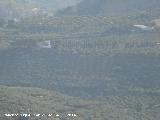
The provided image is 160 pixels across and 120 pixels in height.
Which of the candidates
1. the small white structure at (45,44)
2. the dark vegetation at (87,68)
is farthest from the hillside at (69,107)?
the small white structure at (45,44)

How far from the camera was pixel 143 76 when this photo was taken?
3287 inches

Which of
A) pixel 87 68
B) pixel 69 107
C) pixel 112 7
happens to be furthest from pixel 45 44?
pixel 112 7

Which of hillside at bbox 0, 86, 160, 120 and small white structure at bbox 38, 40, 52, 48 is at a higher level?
small white structure at bbox 38, 40, 52, 48

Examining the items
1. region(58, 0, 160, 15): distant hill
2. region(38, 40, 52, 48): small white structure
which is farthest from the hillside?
region(58, 0, 160, 15): distant hill

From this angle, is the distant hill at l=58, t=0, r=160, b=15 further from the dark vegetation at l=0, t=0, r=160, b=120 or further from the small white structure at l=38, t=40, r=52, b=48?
the small white structure at l=38, t=40, r=52, b=48

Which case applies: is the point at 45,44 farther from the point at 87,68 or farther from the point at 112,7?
the point at 112,7

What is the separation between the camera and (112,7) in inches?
5792

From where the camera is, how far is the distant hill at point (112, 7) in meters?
141

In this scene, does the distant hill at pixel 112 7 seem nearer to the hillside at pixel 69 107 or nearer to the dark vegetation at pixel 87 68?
the dark vegetation at pixel 87 68

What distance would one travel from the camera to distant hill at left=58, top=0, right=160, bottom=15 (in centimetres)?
14062

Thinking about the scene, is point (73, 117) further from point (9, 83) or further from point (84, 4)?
point (84, 4)

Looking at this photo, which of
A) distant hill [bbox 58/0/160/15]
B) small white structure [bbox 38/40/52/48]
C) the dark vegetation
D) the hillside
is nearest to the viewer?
the hillside

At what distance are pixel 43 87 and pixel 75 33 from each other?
113 ft

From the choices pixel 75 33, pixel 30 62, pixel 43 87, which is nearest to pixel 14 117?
pixel 43 87
